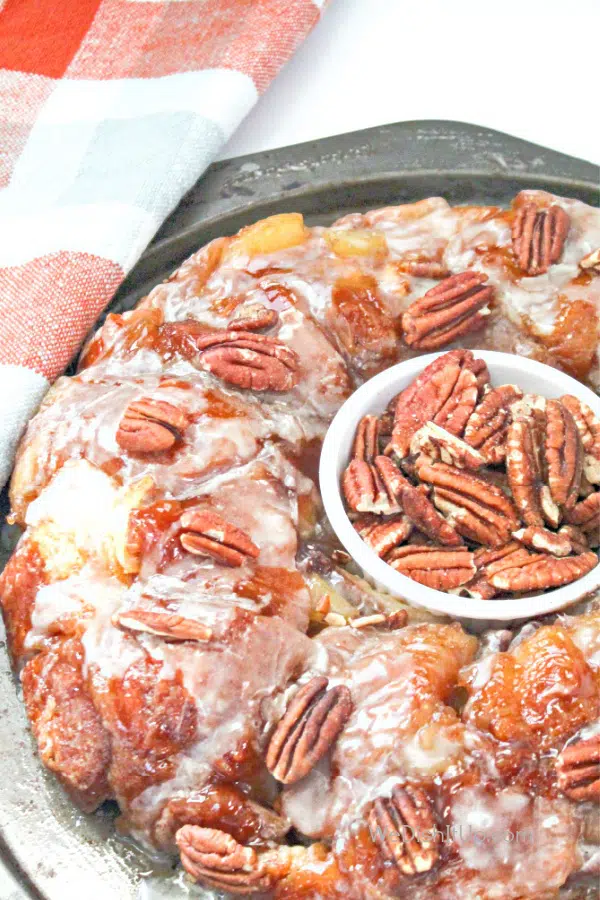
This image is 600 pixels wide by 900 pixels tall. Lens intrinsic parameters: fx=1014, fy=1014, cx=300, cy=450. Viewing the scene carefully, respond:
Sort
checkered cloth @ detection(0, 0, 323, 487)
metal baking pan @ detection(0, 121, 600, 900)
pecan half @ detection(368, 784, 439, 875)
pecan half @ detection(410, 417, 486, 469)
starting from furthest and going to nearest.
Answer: metal baking pan @ detection(0, 121, 600, 900) < checkered cloth @ detection(0, 0, 323, 487) < pecan half @ detection(410, 417, 486, 469) < pecan half @ detection(368, 784, 439, 875)

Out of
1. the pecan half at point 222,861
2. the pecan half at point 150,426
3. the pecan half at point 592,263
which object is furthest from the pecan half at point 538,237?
the pecan half at point 222,861

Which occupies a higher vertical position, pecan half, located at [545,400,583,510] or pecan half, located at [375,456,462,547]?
pecan half, located at [545,400,583,510]

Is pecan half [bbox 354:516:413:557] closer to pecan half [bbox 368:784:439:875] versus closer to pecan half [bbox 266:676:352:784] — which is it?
pecan half [bbox 266:676:352:784]

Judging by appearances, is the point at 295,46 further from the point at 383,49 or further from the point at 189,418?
the point at 189,418

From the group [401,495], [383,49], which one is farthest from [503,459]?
[383,49]

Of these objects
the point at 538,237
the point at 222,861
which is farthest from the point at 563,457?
the point at 222,861

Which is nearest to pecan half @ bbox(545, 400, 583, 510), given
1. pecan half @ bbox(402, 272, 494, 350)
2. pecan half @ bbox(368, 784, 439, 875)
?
pecan half @ bbox(402, 272, 494, 350)

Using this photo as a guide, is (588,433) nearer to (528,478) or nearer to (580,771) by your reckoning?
(528,478)
